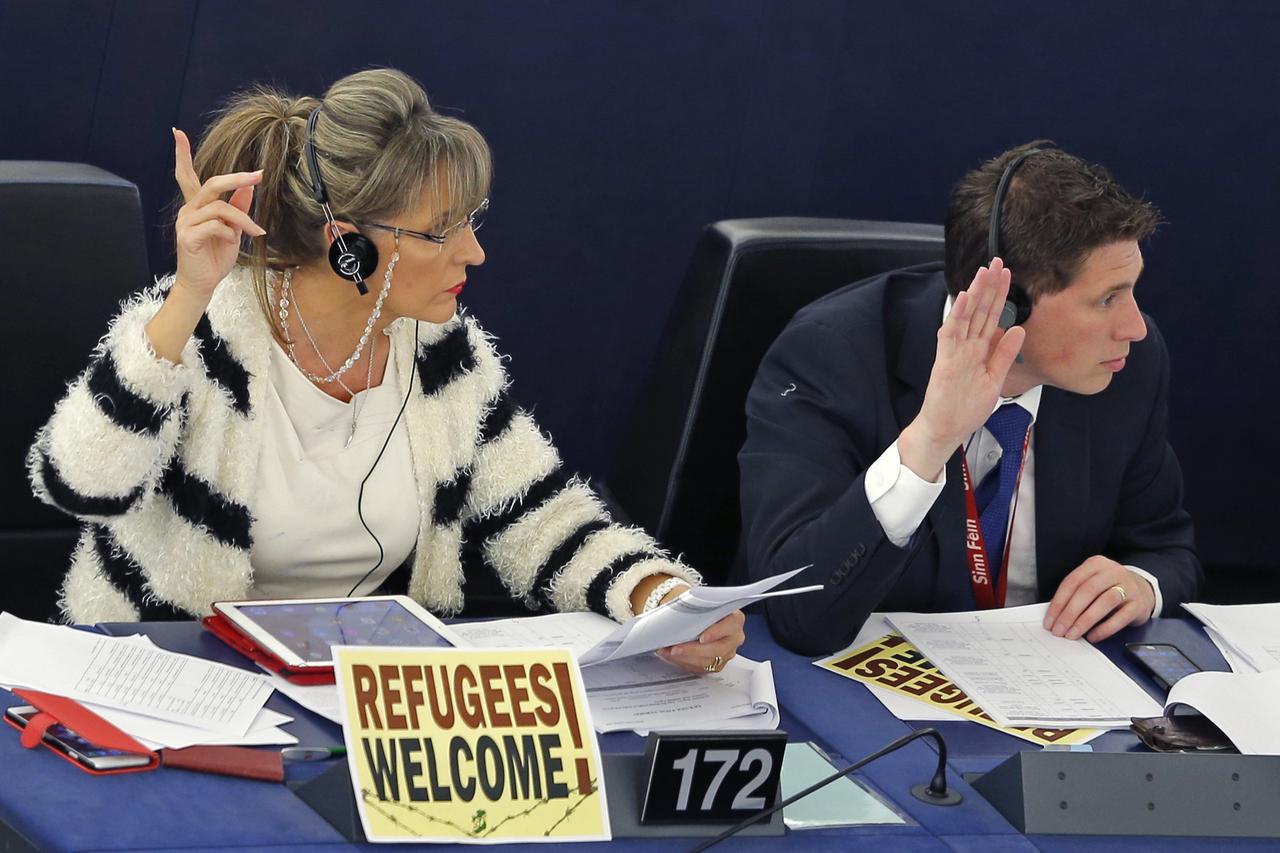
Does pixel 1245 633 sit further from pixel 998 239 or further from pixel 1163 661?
pixel 998 239

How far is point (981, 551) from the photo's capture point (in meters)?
2.01

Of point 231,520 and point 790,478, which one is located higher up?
point 790,478

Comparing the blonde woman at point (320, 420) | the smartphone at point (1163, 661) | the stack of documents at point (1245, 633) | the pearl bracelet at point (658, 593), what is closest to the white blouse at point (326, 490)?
the blonde woman at point (320, 420)

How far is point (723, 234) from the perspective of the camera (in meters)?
2.33

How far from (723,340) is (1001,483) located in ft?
1.59

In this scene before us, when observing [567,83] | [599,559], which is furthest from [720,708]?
[567,83]

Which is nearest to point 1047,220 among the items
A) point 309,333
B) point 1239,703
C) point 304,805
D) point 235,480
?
point 1239,703

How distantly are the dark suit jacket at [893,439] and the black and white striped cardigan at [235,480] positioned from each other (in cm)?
18

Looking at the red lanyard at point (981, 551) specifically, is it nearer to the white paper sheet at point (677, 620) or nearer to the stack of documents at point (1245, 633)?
the stack of documents at point (1245, 633)

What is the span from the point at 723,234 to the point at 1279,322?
5.62ft

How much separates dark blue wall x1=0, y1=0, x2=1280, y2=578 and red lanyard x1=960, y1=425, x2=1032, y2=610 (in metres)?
1.25

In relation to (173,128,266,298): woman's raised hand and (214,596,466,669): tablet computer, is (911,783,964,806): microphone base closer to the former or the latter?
(214,596,466,669): tablet computer

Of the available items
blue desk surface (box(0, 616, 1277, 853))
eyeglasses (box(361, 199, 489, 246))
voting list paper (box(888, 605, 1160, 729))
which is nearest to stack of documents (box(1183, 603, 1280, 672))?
voting list paper (box(888, 605, 1160, 729))

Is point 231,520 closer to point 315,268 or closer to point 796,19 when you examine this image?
point 315,268
